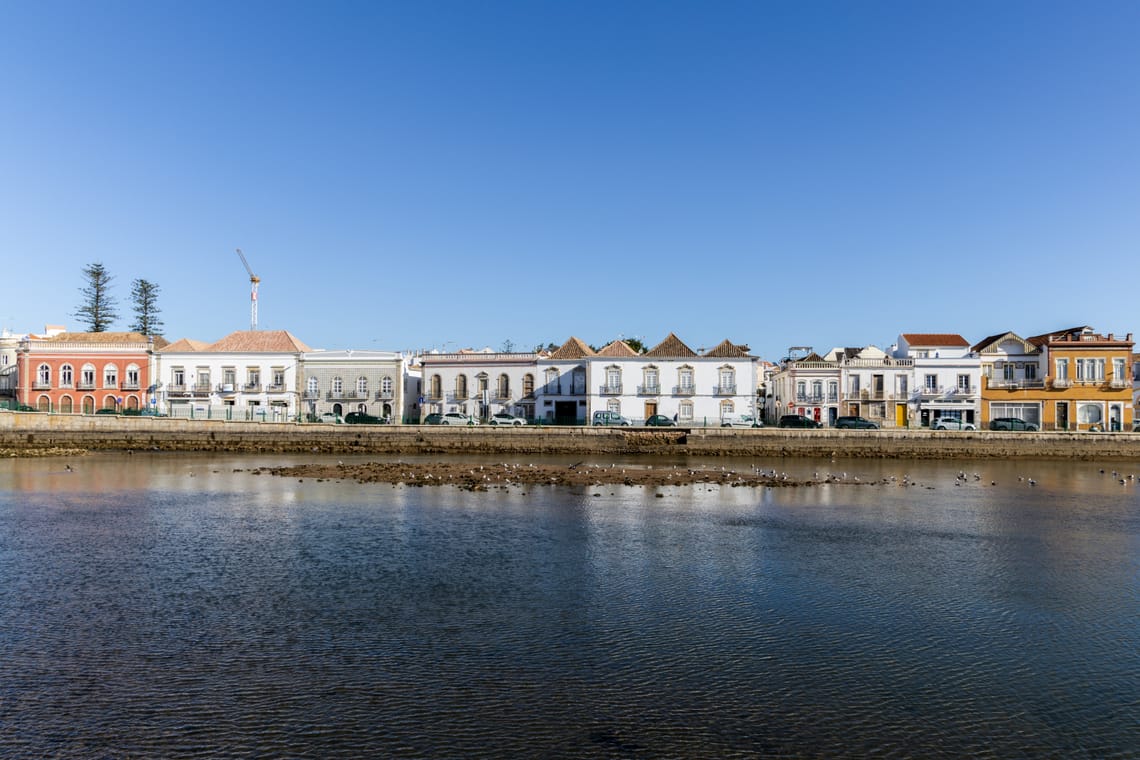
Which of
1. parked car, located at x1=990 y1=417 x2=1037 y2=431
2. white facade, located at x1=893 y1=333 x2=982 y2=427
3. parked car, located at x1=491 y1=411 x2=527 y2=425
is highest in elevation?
white facade, located at x1=893 y1=333 x2=982 y2=427

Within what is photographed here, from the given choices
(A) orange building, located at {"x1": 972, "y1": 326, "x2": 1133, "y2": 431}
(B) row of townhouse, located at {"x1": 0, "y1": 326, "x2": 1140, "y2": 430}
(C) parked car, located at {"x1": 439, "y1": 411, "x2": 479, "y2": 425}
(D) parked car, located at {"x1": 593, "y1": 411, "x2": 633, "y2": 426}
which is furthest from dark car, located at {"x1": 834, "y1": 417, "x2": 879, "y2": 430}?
(C) parked car, located at {"x1": 439, "y1": 411, "x2": 479, "y2": 425}

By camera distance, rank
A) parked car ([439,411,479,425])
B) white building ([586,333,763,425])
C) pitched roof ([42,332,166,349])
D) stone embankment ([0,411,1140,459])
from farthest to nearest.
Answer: pitched roof ([42,332,166,349]) < white building ([586,333,763,425]) < parked car ([439,411,479,425]) < stone embankment ([0,411,1140,459])

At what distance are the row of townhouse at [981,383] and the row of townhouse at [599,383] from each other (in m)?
5.46

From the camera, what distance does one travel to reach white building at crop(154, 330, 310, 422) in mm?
59094

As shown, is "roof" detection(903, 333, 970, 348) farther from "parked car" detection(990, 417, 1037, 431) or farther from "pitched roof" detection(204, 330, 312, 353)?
"pitched roof" detection(204, 330, 312, 353)

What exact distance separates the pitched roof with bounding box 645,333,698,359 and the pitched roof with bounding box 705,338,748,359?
4.65 ft

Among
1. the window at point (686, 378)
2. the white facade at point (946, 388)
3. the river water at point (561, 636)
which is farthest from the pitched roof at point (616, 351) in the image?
the river water at point (561, 636)

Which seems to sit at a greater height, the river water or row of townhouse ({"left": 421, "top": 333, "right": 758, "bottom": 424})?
row of townhouse ({"left": 421, "top": 333, "right": 758, "bottom": 424})

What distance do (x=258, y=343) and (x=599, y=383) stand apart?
85.6ft

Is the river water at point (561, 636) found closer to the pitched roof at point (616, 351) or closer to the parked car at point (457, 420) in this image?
the parked car at point (457, 420)

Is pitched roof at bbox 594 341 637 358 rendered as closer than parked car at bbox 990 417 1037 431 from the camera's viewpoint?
No

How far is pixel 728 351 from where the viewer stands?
57.2 m

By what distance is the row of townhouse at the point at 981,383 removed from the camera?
54.3 meters

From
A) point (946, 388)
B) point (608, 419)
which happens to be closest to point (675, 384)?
point (608, 419)
